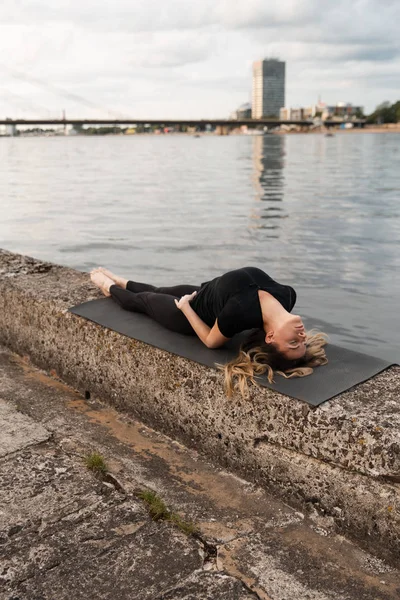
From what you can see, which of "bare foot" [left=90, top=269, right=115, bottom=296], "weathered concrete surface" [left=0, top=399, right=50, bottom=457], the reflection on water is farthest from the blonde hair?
the reflection on water

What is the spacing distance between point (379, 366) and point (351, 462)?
71 cm

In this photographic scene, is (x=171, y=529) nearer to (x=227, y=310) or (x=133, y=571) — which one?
(x=133, y=571)

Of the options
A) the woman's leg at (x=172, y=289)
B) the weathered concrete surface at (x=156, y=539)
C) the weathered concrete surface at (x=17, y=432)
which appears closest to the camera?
the weathered concrete surface at (x=156, y=539)

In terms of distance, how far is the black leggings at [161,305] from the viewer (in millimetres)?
3875

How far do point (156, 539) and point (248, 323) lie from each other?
1323 millimetres

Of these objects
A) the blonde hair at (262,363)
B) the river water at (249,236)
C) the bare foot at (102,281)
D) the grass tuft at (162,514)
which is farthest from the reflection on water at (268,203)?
the grass tuft at (162,514)

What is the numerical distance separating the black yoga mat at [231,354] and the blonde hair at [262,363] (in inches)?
1.9

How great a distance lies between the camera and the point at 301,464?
9.50 feet

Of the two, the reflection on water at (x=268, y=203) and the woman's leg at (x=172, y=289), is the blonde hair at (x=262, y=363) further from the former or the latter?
the reflection on water at (x=268, y=203)

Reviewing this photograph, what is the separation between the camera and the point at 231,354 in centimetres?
345

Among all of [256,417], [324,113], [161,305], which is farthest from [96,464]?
[324,113]

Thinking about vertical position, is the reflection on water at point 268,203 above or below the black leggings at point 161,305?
below

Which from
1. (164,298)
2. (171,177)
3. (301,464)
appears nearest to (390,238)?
(164,298)

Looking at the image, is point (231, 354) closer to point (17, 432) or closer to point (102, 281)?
point (17, 432)
